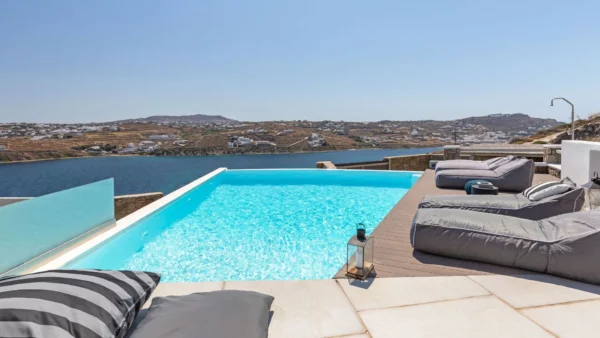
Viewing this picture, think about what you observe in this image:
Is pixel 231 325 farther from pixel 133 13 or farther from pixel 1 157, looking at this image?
pixel 1 157

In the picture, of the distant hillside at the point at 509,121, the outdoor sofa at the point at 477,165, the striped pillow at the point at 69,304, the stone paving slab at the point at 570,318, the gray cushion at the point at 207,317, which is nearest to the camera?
the striped pillow at the point at 69,304

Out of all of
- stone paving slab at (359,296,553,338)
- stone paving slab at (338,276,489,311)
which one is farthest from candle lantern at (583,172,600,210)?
stone paving slab at (359,296,553,338)

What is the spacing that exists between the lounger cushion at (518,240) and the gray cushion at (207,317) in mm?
1713

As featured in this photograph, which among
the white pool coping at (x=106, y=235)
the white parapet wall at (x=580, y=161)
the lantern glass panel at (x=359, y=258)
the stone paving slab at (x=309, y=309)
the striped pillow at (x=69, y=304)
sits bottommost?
the white pool coping at (x=106, y=235)

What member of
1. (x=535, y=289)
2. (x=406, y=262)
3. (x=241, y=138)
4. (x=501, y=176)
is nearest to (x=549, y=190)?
(x=535, y=289)

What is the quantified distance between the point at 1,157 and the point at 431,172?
123 ft

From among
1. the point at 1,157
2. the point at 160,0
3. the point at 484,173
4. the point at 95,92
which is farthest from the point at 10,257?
the point at 1,157

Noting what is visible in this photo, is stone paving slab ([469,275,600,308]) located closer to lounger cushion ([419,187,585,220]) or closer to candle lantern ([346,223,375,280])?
candle lantern ([346,223,375,280])

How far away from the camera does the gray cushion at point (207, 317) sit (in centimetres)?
124

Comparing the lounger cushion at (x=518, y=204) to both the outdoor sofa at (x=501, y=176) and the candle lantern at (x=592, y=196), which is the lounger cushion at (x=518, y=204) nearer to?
the candle lantern at (x=592, y=196)

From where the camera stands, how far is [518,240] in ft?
7.71

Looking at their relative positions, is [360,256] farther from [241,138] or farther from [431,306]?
[241,138]

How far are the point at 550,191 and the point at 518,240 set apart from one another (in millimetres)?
1318

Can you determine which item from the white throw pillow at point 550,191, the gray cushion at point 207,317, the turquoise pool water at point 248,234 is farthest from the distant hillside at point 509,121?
the gray cushion at point 207,317
